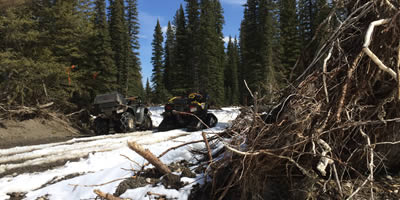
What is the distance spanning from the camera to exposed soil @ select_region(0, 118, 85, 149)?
10.0m

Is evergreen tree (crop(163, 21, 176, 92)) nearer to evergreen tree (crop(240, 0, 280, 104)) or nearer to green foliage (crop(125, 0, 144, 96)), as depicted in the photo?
green foliage (crop(125, 0, 144, 96))

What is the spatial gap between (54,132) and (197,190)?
11.5m

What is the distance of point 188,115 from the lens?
391 inches

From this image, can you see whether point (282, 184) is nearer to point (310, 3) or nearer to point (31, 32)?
point (31, 32)

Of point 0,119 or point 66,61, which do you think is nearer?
point 0,119

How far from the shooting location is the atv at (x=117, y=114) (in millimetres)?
9820

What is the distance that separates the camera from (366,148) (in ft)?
6.97

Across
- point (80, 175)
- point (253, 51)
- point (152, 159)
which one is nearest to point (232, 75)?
point (253, 51)

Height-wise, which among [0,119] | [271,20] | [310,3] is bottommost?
[0,119]

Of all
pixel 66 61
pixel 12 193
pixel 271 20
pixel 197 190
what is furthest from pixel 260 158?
pixel 271 20

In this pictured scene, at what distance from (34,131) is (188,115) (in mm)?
7230

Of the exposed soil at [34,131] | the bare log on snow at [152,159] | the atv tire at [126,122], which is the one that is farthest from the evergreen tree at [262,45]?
the bare log on snow at [152,159]

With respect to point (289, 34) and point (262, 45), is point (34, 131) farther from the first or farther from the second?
point (289, 34)

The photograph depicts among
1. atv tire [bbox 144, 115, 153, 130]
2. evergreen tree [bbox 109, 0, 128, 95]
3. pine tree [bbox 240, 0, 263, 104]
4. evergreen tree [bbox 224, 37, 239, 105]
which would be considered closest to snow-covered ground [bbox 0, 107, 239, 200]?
atv tire [bbox 144, 115, 153, 130]
